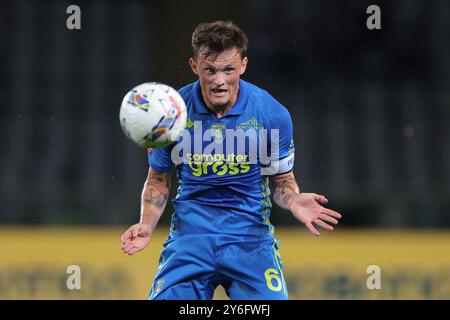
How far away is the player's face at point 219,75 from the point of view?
5.49m

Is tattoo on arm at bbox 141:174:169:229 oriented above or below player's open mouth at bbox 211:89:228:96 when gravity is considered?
below

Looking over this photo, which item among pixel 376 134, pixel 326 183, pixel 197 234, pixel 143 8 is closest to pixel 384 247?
pixel 326 183

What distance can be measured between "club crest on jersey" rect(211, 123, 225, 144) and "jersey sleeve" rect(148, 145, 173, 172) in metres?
0.29

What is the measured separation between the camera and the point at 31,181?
11227mm

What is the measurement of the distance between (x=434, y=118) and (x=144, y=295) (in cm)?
522

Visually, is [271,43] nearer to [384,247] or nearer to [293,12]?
[293,12]

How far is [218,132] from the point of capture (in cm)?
564

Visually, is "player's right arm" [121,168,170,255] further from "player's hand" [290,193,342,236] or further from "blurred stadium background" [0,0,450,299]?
"blurred stadium background" [0,0,450,299]

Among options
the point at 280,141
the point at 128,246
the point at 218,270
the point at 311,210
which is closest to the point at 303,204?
the point at 311,210

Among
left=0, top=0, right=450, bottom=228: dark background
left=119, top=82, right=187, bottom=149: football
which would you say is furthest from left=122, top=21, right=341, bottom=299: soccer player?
left=0, top=0, right=450, bottom=228: dark background

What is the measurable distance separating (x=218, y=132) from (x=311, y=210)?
759mm

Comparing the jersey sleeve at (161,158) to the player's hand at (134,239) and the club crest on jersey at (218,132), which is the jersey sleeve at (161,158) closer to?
the club crest on jersey at (218,132)

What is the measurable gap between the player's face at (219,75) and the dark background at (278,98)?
15.6ft

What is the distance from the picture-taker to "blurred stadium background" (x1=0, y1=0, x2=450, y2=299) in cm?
901
